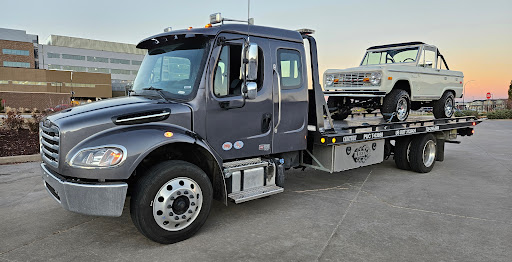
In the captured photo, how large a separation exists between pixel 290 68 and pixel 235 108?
4.06 feet

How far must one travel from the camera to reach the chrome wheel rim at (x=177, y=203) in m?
3.75

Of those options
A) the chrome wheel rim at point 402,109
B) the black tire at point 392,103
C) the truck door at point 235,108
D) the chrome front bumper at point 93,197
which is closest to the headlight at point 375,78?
the black tire at point 392,103

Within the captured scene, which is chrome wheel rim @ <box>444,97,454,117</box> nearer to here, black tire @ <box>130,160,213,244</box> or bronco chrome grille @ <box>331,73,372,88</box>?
bronco chrome grille @ <box>331,73,372,88</box>

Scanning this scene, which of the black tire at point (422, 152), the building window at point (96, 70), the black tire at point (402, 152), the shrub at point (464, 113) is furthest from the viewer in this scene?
the building window at point (96, 70)

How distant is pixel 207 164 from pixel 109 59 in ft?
303

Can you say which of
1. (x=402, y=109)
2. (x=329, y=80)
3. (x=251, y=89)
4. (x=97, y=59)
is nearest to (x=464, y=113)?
(x=402, y=109)

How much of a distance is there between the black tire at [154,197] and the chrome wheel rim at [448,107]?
25.0 feet

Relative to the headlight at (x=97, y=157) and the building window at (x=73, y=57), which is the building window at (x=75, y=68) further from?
the headlight at (x=97, y=157)

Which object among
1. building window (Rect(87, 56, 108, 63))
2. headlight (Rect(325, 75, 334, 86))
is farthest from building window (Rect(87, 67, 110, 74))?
headlight (Rect(325, 75, 334, 86))

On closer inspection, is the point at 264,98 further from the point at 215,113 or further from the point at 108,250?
the point at 108,250

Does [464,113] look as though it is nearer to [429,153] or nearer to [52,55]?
[429,153]

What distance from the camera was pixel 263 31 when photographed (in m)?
4.75

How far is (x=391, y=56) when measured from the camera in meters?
8.99

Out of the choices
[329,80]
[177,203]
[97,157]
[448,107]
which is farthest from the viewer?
[448,107]
